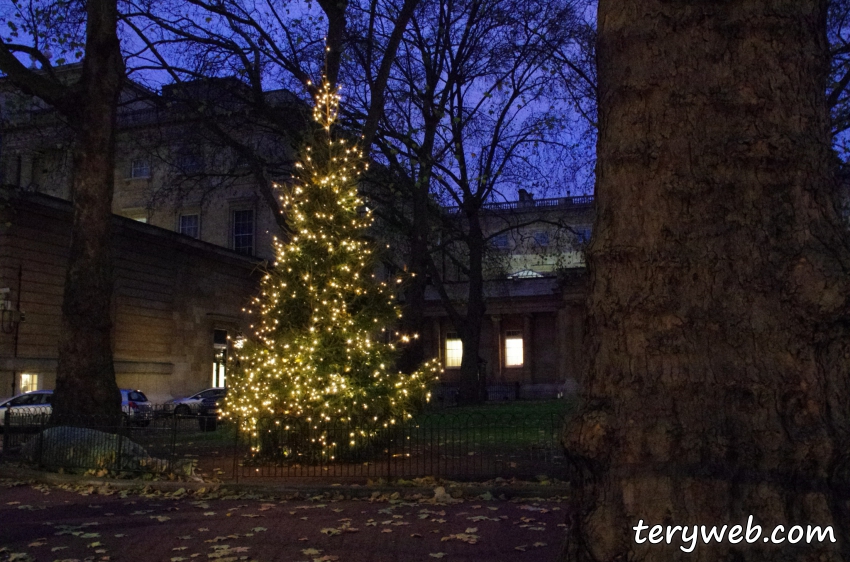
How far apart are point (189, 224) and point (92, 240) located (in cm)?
3154

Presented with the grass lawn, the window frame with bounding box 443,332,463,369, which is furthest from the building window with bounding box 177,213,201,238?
the grass lawn

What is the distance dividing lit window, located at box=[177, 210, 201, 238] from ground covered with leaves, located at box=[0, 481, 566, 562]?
36.6m

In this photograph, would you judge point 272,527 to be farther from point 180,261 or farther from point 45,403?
point 180,261

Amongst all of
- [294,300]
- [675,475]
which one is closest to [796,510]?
[675,475]

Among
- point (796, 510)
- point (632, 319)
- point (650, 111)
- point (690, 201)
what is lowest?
point (796, 510)

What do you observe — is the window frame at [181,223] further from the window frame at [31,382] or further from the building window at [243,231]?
the window frame at [31,382]

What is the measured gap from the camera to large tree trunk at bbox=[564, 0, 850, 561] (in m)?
2.96

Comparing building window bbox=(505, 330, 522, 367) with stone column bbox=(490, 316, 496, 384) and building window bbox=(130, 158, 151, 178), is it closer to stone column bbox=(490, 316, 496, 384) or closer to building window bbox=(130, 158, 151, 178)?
stone column bbox=(490, 316, 496, 384)

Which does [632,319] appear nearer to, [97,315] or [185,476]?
[185,476]

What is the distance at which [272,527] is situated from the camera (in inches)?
339

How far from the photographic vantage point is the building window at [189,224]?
154 ft

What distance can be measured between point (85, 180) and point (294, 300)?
19.3 ft

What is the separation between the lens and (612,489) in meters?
3.12

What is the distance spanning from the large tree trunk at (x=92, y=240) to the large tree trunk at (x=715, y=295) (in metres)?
14.7
